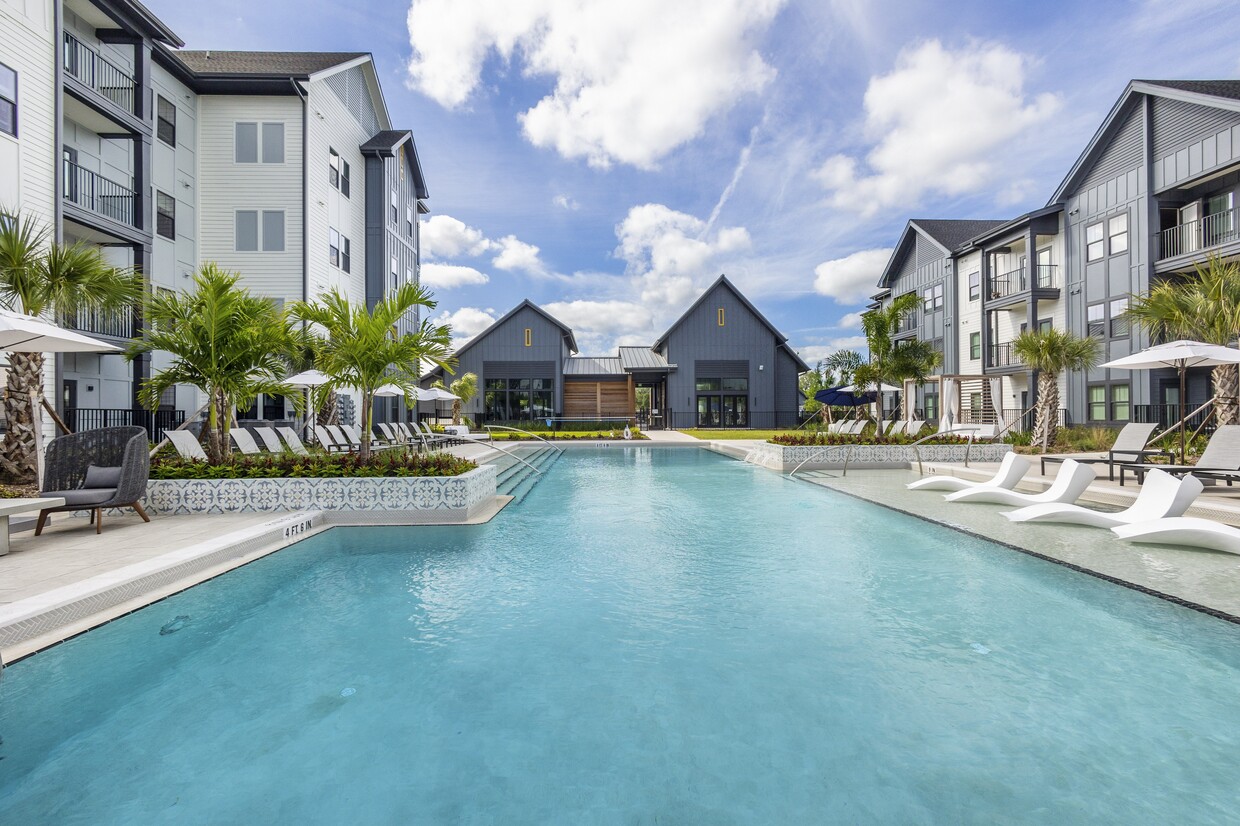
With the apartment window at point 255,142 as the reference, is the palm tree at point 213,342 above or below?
below

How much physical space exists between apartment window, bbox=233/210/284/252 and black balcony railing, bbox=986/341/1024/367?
2757 centimetres

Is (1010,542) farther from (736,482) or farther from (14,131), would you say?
(14,131)

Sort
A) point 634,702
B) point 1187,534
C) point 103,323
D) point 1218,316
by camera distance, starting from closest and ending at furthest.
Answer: point 634,702 < point 1187,534 < point 1218,316 < point 103,323

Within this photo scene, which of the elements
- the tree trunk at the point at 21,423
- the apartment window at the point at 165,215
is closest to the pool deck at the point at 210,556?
the tree trunk at the point at 21,423

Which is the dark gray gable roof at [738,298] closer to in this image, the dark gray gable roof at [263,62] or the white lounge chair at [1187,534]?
the dark gray gable roof at [263,62]

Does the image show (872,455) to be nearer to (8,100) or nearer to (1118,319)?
(1118,319)

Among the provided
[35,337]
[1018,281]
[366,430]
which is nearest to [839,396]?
[1018,281]

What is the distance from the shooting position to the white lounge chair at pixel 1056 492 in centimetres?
777

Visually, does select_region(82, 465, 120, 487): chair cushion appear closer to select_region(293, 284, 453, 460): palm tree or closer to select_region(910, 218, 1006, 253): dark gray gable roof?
select_region(293, 284, 453, 460): palm tree

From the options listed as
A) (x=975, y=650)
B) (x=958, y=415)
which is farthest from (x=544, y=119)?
(x=958, y=415)

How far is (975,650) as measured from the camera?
12.7 feet

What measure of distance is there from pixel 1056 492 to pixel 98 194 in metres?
21.9

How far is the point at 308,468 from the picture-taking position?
8461mm

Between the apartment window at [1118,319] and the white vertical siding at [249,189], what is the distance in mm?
26873
